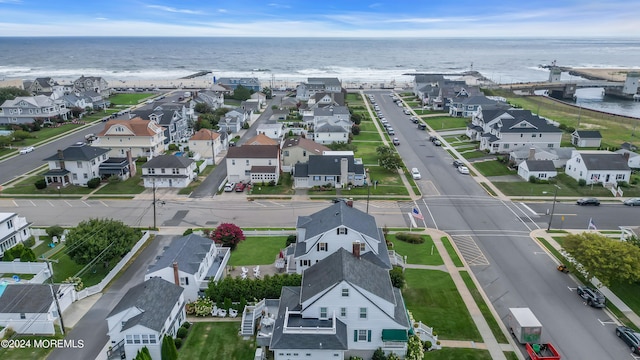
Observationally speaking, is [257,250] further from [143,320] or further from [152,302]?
[143,320]

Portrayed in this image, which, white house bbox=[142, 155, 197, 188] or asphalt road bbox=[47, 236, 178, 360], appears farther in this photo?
white house bbox=[142, 155, 197, 188]

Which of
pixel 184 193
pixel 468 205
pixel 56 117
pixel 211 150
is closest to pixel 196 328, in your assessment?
pixel 184 193

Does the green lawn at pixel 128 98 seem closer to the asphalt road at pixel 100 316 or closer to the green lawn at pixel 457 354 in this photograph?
the asphalt road at pixel 100 316

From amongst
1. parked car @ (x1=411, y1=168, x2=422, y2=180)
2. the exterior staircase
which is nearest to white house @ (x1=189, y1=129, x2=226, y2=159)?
parked car @ (x1=411, y1=168, x2=422, y2=180)

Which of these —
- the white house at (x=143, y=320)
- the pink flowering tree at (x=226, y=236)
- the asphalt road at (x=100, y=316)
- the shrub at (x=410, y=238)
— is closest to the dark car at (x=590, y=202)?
the shrub at (x=410, y=238)

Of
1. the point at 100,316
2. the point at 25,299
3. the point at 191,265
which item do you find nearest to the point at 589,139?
the point at 191,265

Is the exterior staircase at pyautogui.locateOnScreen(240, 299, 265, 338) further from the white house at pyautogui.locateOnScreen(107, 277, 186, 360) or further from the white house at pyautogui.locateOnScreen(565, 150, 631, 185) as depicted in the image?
the white house at pyautogui.locateOnScreen(565, 150, 631, 185)
